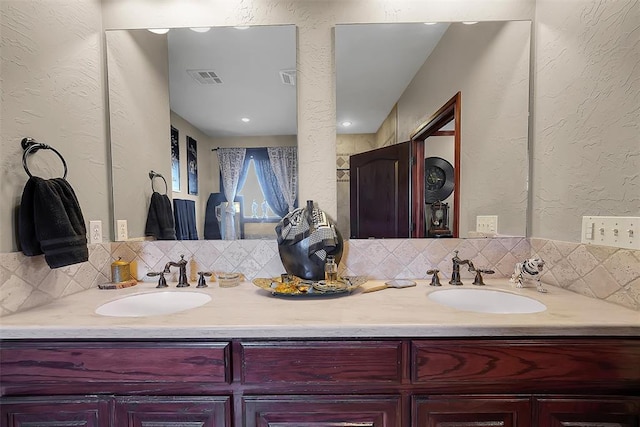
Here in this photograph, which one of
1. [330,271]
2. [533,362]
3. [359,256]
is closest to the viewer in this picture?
[533,362]

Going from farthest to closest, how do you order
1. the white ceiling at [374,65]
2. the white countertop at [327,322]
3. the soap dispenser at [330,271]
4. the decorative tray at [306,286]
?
the white ceiling at [374,65] → the soap dispenser at [330,271] → the decorative tray at [306,286] → the white countertop at [327,322]

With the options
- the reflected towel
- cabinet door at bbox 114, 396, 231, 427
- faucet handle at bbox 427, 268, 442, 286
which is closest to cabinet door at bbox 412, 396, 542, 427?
faucet handle at bbox 427, 268, 442, 286

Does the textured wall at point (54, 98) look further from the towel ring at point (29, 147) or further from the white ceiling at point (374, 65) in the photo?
the white ceiling at point (374, 65)

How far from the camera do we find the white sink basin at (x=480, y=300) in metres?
1.22

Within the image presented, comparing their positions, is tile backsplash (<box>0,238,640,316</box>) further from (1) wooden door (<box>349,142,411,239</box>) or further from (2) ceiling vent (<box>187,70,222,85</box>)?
(2) ceiling vent (<box>187,70,222,85</box>)

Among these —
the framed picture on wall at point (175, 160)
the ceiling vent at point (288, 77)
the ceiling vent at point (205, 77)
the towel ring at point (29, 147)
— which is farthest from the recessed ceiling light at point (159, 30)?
the towel ring at point (29, 147)

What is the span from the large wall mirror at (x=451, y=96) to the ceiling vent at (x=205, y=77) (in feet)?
2.10

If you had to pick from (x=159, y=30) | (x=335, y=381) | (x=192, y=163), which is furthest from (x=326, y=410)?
(x=159, y=30)

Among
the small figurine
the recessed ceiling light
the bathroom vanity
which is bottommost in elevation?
the bathroom vanity

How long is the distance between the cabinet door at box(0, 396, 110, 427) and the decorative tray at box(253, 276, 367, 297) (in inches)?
25.2

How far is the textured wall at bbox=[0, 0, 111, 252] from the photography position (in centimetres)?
101

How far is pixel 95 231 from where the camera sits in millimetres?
1372

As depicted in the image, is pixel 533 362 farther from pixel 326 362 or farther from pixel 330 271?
pixel 330 271

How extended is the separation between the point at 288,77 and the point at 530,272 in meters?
1.47
